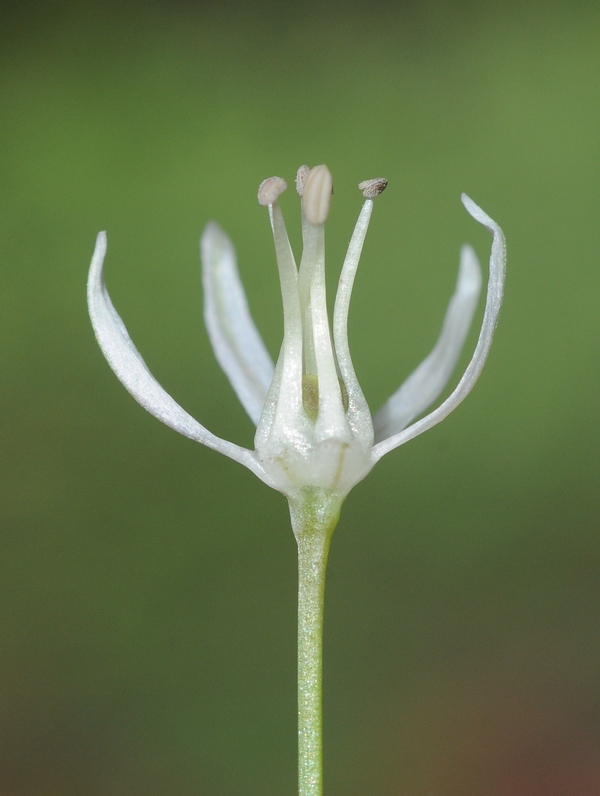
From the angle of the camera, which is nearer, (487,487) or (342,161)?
(487,487)

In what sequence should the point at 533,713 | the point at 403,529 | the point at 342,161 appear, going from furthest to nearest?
the point at 342,161 → the point at 403,529 → the point at 533,713

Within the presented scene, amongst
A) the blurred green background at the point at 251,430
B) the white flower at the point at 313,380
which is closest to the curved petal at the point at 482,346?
the white flower at the point at 313,380

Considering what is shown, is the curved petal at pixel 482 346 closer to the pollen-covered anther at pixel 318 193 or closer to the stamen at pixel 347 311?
the stamen at pixel 347 311

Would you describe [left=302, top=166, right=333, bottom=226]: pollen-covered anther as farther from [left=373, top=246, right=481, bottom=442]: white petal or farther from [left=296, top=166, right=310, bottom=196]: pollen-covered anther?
[left=373, top=246, right=481, bottom=442]: white petal

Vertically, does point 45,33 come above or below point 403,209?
above

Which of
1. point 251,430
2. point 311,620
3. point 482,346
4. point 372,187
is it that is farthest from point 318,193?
point 251,430

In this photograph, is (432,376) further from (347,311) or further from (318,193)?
(318,193)

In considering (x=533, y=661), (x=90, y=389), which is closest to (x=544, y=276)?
(x=533, y=661)

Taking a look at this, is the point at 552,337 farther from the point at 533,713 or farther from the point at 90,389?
the point at 90,389
